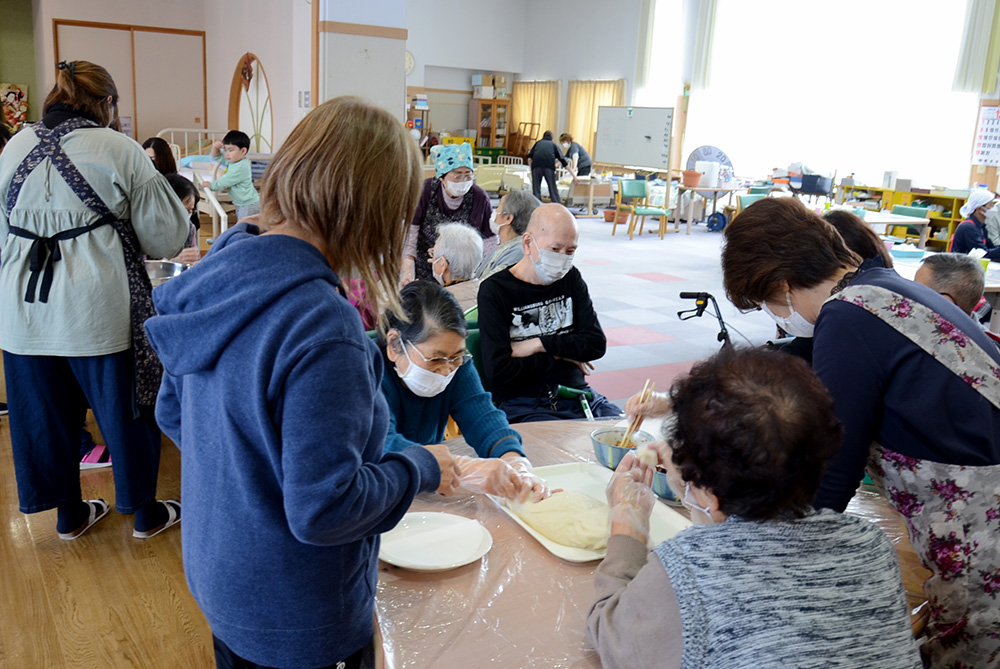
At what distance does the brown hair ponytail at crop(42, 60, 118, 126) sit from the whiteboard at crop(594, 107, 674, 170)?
9.44 meters

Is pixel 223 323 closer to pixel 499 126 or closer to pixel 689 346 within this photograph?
pixel 689 346

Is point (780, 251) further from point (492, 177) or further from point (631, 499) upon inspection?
point (492, 177)

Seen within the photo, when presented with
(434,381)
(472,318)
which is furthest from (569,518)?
(472,318)

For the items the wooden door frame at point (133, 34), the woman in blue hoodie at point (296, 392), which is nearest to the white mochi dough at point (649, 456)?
the woman in blue hoodie at point (296, 392)

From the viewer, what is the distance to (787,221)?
4.93 ft

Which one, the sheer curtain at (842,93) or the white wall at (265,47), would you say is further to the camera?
the sheer curtain at (842,93)

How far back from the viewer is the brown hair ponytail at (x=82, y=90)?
218 centimetres

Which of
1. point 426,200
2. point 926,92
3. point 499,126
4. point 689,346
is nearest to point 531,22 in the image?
point 499,126

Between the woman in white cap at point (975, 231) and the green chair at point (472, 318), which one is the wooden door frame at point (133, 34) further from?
the woman in white cap at point (975, 231)

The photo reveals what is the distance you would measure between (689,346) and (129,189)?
4.03 metres

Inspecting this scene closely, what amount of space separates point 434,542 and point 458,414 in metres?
0.53

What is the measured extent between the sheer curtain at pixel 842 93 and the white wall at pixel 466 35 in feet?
17.2

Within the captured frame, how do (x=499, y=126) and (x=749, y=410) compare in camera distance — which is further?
(x=499, y=126)

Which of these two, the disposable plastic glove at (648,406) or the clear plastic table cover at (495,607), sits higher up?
the disposable plastic glove at (648,406)
